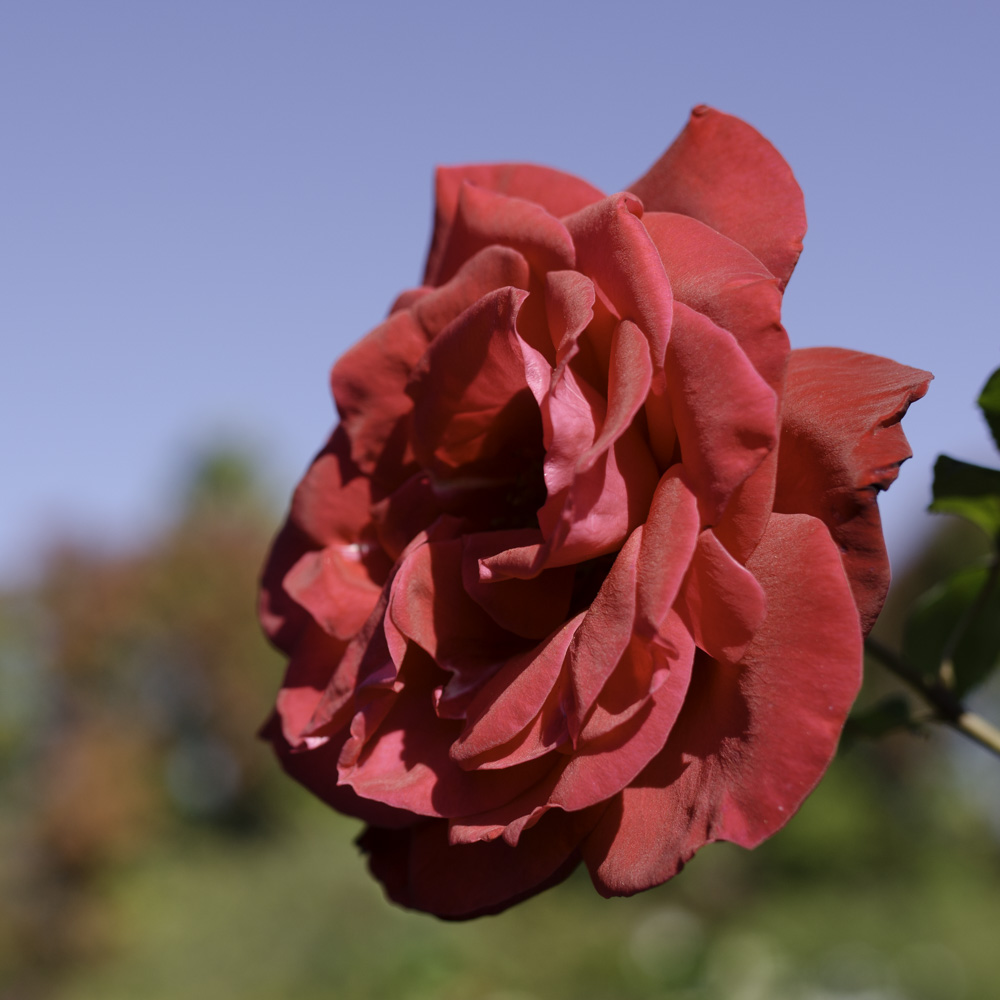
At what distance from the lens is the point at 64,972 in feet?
24.9

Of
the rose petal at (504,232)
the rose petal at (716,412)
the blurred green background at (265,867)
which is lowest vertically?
the blurred green background at (265,867)

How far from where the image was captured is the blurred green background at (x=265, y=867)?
561 cm

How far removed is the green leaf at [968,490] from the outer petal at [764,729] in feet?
0.91

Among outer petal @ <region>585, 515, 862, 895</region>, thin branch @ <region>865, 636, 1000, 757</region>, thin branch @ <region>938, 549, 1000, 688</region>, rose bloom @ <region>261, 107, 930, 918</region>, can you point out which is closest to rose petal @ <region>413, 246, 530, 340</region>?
rose bloom @ <region>261, 107, 930, 918</region>

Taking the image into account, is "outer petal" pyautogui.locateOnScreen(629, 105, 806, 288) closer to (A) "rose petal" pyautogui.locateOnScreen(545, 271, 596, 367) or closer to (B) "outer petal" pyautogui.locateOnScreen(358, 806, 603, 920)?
(A) "rose petal" pyautogui.locateOnScreen(545, 271, 596, 367)

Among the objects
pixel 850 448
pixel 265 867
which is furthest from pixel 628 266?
pixel 265 867

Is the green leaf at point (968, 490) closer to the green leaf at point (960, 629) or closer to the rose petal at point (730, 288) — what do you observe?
the green leaf at point (960, 629)

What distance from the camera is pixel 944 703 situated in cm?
67

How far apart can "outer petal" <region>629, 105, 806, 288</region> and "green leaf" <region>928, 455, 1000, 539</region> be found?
0.87ft

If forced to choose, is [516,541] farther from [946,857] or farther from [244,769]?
[244,769]

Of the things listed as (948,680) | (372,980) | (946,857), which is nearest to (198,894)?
(372,980)

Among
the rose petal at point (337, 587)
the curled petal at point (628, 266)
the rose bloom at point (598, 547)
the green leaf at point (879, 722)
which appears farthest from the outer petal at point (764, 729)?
the green leaf at point (879, 722)

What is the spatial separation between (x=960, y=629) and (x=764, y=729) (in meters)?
0.37

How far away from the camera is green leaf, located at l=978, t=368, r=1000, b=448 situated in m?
0.64
